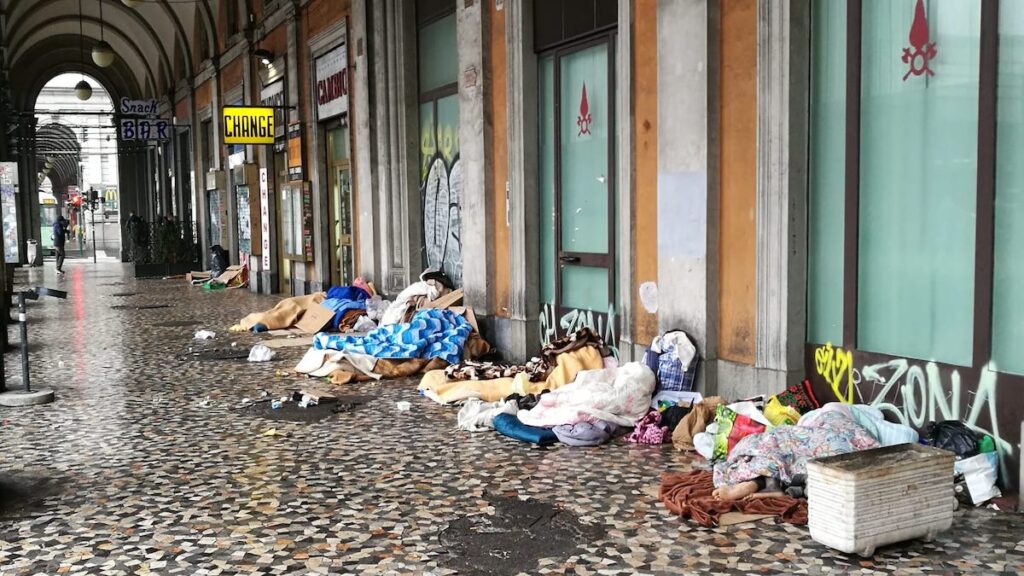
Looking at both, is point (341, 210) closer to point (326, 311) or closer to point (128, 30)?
point (326, 311)

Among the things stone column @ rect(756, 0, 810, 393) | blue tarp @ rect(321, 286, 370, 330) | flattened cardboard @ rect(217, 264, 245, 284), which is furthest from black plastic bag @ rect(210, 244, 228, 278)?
stone column @ rect(756, 0, 810, 393)

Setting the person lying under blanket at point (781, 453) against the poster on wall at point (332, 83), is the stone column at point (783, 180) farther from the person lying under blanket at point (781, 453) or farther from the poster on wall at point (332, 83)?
the poster on wall at point (332, 83)

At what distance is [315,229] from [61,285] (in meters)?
9.27

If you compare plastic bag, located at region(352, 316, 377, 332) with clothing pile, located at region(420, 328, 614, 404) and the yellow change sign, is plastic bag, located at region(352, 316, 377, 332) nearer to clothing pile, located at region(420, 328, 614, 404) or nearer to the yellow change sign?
clothing pile, located at region(420, 328, 614, 404)

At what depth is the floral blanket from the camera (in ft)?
15.0

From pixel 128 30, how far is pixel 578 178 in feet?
86.2

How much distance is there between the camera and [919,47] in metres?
5.06

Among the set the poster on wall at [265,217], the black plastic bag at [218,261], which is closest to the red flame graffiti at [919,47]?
the poster on wall at [265,217]

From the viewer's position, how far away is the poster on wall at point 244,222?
19766 mm

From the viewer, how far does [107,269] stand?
27.8m

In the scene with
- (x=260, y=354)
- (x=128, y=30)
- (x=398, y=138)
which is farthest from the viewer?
(x=128, y=30)

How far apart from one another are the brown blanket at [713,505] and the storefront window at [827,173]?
5.50 ft

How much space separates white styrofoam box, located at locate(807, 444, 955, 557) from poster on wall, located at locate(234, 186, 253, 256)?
1703cm

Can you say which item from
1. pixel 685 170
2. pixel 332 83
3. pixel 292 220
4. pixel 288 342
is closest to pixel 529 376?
pixel 685 170
